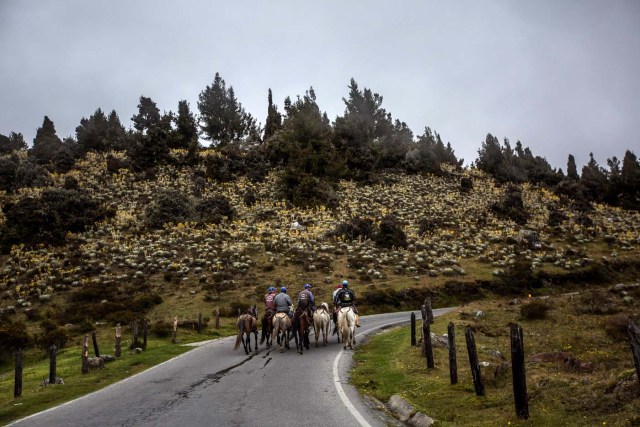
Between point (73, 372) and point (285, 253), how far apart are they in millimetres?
27549

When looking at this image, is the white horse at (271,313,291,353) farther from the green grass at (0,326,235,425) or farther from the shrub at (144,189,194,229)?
the shrub at (144,189,194,229)

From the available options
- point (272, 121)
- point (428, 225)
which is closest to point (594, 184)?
point (428, 225)

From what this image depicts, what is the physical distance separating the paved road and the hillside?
1509cm

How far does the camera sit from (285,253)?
4306cm

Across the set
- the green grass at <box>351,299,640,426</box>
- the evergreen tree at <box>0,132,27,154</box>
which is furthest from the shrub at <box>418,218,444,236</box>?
the evergreen tree at <box>0,132,27,154</box>

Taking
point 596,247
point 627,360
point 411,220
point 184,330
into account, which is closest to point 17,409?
point 184,330

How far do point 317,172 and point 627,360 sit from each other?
183 feet

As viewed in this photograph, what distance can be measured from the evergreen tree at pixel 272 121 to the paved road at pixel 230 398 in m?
72.8

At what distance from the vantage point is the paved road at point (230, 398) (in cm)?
844

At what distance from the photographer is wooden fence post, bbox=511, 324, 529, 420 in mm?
7656

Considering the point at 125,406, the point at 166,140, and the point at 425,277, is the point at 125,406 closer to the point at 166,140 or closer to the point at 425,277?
the point at 425,277

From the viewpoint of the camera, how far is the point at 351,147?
2965 inches

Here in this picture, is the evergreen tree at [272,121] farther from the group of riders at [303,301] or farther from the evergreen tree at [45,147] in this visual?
the group of riders at [303,301]

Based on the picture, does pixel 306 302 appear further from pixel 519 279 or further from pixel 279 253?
pixel 519 279
